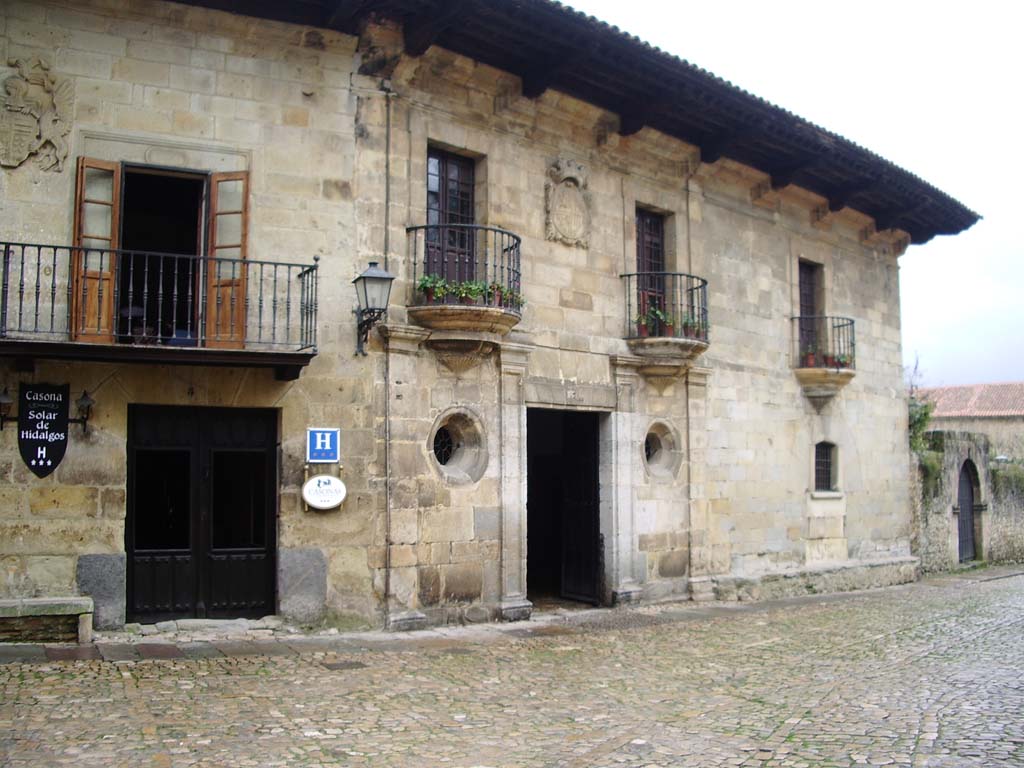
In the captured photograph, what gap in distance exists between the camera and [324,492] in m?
10.7

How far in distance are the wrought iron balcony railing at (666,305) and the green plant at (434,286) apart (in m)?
3.45

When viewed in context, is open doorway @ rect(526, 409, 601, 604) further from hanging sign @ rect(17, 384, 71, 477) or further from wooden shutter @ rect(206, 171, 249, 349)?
hanging sign @ rect(17, 384, 71, 477)

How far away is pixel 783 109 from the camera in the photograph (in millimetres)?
14820

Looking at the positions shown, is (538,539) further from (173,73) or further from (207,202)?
(173,73)

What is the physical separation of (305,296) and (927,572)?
15.3 m

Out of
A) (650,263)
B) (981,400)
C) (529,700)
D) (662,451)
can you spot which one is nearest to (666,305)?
(650,263)

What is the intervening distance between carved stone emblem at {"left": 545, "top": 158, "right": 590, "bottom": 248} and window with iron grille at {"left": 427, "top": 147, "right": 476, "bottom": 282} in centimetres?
116

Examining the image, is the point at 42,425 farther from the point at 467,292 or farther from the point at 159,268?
the point at 467,292

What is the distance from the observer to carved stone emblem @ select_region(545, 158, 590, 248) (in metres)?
13.2

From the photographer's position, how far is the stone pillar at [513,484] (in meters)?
12.1

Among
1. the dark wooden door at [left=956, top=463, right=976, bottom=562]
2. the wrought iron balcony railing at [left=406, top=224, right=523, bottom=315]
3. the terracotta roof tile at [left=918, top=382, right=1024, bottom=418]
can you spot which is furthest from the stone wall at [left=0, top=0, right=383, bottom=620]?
the terracotta roof tile at [left=918, top=382, right=1024, bottom=418]

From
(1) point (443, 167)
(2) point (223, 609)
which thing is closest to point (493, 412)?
(1) point (443, 167)

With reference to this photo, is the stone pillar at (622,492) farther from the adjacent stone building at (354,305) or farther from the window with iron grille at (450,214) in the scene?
the window with iron grille at (450,214)

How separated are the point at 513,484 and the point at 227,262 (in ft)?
14.2
